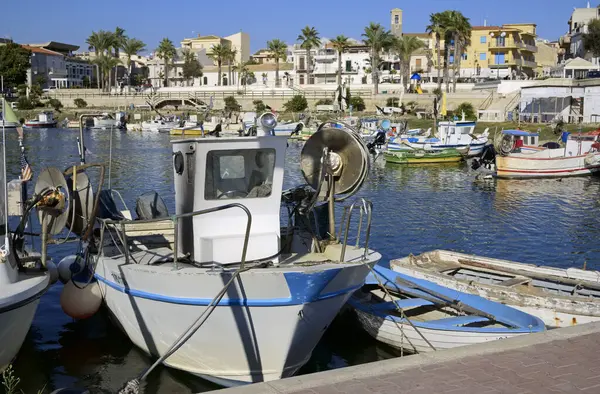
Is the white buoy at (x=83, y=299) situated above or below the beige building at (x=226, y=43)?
below

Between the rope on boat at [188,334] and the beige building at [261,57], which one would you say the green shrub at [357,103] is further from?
the rope on boat at [188,334]

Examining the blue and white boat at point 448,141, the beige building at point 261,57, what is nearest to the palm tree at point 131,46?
the beige building at point 261,57

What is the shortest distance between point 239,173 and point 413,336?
381cm

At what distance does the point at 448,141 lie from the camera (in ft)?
157

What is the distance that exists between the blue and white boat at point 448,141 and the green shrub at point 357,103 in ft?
115

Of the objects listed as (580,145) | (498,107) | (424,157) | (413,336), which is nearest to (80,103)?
(498,107)

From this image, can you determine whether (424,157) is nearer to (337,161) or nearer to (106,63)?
(337,161)

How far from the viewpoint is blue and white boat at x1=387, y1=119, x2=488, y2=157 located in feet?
156

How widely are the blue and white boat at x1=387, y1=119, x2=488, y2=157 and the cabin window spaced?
1456 inches

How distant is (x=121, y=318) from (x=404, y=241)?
1228cm

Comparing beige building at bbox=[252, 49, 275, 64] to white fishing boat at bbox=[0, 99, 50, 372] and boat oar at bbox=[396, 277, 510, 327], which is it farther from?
white fishing boat at bbox=[0, 99, 50, 372]

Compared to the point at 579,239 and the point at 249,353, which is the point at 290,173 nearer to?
the point at 579,239

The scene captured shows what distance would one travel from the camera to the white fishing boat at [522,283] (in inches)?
478

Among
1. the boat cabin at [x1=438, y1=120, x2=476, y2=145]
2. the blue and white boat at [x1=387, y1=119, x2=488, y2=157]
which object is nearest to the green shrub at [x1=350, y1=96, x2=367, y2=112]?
the blue and white boat at [x1=387, y1=119, x2=488, y2=157]
